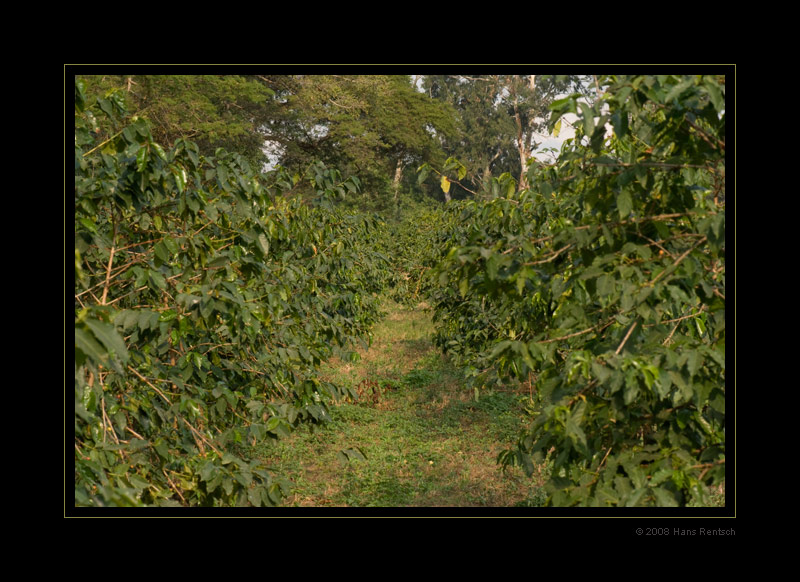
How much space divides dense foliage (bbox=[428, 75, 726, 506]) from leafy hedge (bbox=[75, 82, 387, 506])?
0.95 m

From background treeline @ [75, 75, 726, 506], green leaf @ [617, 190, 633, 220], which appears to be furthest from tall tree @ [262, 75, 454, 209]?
green leaf @ [617, 190, 633, 220]

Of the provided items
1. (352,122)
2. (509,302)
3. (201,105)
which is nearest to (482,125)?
(352,122)

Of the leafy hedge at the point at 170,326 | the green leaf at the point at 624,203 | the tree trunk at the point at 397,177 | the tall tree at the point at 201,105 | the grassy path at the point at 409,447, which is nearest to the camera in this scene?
the green leaf at the point at 624,203

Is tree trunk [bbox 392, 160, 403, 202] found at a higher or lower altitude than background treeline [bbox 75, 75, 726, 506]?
higher

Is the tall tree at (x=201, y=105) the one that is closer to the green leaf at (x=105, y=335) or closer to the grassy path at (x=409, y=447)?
the grassy path at (x=409, y=447)

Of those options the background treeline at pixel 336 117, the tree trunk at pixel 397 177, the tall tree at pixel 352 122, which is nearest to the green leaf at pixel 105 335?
the background treeline at pixel 336 117

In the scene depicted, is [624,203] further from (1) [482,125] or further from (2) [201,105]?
(1) [482,125]

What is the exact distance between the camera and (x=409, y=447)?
589 cm

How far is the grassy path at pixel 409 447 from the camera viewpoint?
15.8 feet

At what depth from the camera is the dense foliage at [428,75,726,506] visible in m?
1.74

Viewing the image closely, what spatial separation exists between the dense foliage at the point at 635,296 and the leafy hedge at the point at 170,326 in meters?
0.95

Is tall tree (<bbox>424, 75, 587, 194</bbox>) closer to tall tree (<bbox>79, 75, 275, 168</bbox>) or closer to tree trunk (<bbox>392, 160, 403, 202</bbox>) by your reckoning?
tree trunk (<bbox>392, 160, 403, 202</bbox>)

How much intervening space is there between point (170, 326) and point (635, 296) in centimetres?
160
